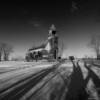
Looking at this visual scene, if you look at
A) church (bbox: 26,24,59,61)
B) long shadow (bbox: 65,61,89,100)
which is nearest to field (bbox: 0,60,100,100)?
long shadow (bbox: 65,61,89,100)

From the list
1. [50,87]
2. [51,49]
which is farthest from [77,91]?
[51,49]

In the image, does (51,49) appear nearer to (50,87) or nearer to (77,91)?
(50,87)

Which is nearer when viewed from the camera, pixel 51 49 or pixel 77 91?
pixel 77 91

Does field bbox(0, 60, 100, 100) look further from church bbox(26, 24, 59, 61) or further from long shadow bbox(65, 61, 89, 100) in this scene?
church bbox(26, 24, 59, 61)

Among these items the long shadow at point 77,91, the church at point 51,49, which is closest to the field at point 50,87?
the long shadow at point 77,91

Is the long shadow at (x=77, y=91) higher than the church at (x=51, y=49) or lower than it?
lower

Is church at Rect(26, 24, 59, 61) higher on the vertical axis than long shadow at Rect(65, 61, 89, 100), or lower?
higher

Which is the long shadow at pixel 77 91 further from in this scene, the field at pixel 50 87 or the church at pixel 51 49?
the church at pixel 51 49

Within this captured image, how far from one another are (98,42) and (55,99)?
5198 cm

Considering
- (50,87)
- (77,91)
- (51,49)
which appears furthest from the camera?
(51,49)

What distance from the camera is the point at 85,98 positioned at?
306cm

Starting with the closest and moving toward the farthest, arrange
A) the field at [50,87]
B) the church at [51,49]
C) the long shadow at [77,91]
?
1. the long shadow at [77,91]
2. the field at [50,87]
3. the church at [51,49]

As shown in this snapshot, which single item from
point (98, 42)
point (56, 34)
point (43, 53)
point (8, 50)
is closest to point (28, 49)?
point (8, 50)

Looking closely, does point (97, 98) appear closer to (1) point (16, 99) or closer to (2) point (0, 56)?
(1) point (16, 99)
